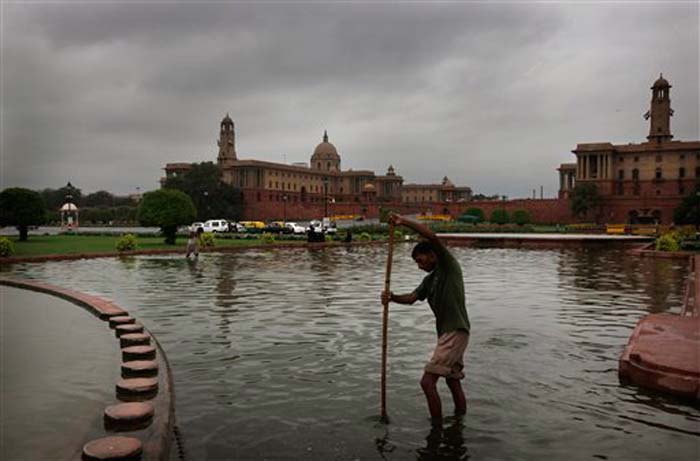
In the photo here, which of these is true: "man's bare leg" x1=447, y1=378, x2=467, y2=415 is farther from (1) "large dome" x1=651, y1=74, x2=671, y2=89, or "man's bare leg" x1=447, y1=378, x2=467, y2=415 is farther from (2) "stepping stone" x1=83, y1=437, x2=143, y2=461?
(1) "large dome" x1=651, y1=74, x2=671, y2=89

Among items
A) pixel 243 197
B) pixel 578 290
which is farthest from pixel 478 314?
pixel 243 197

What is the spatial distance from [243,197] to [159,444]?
81.6m

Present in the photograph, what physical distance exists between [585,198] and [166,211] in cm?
5737

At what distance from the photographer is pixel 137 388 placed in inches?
205

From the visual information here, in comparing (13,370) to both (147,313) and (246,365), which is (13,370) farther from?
(147,313)

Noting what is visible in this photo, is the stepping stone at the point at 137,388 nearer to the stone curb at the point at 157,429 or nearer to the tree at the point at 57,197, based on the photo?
the stone curb at the point at 157,429

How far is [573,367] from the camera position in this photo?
6.57 m

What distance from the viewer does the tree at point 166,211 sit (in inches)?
1116

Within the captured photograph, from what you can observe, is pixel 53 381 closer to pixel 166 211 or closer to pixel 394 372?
pixel 394 372

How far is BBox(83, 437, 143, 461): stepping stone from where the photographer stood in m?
3.72

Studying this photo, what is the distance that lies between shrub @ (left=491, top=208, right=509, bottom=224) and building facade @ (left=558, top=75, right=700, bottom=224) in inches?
408

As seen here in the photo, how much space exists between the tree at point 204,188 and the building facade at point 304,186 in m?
7.94

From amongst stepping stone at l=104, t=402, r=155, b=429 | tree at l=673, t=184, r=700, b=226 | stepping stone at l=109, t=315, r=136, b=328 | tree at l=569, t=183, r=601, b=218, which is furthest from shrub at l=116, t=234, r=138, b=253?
tree at l=569, t=183, r=601, b=218

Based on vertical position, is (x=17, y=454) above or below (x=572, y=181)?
below
